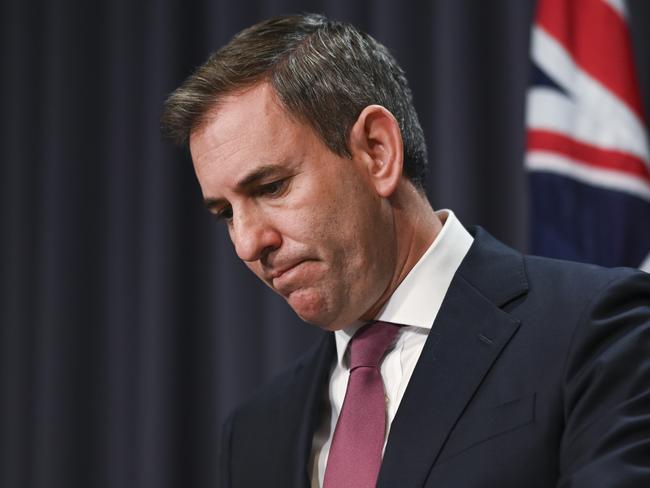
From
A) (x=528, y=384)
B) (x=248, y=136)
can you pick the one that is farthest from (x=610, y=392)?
(x=248, y=136)

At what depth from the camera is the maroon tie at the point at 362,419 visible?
1204 mm

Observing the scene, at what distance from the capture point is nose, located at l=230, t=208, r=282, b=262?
1.21 m

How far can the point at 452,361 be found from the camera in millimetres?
1174

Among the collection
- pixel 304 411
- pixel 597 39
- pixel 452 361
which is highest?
pixel 597 39

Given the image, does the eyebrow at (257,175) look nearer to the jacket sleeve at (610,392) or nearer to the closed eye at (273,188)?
the closed eye at (273,188)

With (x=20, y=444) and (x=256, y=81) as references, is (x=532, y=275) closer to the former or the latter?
(x=256, y=81)

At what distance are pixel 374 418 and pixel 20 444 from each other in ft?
4.58

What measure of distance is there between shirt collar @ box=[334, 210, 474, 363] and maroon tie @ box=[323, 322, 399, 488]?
3 centimetres

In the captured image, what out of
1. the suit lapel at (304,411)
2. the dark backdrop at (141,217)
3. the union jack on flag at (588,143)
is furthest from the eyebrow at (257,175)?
the dark backdrop at (141,217)

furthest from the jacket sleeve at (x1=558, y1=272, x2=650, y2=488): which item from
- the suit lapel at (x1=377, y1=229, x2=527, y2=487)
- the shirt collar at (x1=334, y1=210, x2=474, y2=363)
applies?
the shirt collar at (x1=334, y1=210, x2=474, y2=363)

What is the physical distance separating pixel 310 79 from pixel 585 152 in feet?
2.80

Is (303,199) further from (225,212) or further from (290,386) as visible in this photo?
(290,386)

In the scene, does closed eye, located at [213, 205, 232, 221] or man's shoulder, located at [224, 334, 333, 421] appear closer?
closed eye, located at [213, 205, 232, 221]

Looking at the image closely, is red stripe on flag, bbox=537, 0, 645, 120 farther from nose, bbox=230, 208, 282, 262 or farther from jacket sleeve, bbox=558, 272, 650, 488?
nose, bbox=230, 208, 282, 262
